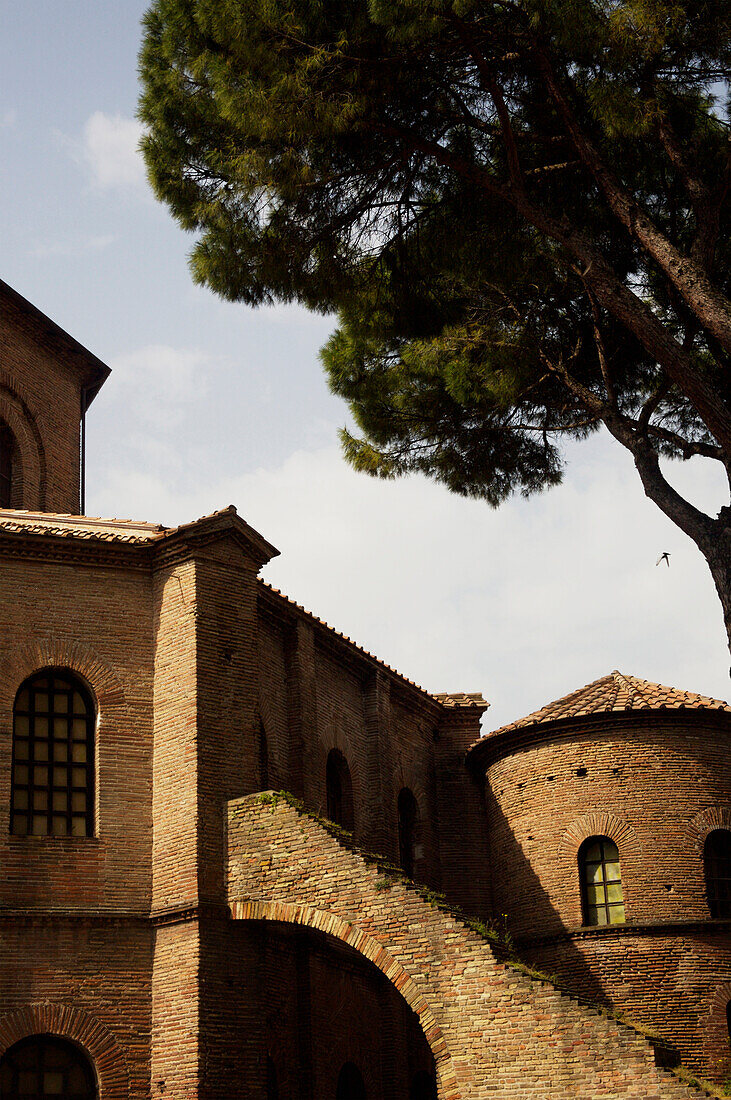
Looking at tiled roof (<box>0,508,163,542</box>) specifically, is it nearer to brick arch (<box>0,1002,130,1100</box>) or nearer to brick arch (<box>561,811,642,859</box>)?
brick arch (<box>0,1002,130,1100</box>)

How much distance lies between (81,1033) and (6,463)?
8.78 m

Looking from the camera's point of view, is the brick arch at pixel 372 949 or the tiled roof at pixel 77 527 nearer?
the brick arch at pixel 372 949

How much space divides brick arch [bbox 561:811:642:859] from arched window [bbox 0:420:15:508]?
28.5ft

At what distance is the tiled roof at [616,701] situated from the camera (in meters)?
17.9

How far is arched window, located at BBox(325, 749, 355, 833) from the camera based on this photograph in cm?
1723

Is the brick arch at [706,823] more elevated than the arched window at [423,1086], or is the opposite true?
the brick arch at [706,823]

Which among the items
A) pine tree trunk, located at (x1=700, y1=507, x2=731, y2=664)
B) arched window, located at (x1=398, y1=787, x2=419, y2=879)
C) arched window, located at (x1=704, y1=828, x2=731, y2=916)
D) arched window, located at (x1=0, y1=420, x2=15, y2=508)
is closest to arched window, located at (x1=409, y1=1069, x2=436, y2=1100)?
arched window, located at (x1=398, y1=787, x2=419, y2=879)

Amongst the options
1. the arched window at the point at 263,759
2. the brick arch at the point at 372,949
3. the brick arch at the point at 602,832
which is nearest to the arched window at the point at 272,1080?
the brick arch at the point at 372,949

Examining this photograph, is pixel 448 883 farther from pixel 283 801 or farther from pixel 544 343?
pixel 544 343

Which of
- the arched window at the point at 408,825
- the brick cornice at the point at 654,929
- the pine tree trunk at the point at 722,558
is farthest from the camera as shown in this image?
the arched window at the point at 408,825

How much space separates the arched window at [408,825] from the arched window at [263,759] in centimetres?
414

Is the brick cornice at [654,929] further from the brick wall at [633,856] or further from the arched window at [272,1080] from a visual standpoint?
Answer: the arched window at [272,1080]

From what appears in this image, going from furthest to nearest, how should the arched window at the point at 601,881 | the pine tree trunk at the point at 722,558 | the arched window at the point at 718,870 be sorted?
the arched window at the point at 601,881 < the arched window at the point at 718,870 < the pine tree trunk at the point at 722,558

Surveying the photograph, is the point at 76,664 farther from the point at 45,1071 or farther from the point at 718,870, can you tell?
the point at 718,870
